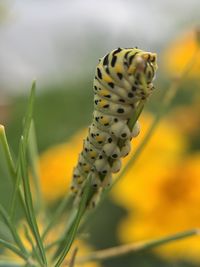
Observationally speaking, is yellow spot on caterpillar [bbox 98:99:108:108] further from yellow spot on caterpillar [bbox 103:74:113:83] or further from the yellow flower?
the yellow flower

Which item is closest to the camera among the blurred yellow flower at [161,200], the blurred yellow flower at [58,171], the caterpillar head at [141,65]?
the caterpillar head at [141,65]

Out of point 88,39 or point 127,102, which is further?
point 88,39

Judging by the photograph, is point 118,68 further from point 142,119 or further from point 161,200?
point 142,119

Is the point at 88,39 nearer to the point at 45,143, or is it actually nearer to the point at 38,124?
the point at 38,124

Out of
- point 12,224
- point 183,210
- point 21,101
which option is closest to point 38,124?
point 21,101

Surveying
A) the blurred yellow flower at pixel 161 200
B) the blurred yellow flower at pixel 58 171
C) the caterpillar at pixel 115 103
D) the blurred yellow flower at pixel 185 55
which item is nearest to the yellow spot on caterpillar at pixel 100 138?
the caterpillar at pixel 115 103

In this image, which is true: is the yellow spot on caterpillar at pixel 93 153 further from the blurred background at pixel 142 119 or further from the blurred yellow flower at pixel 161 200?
the blurred yellow flower at pixel 161 200
